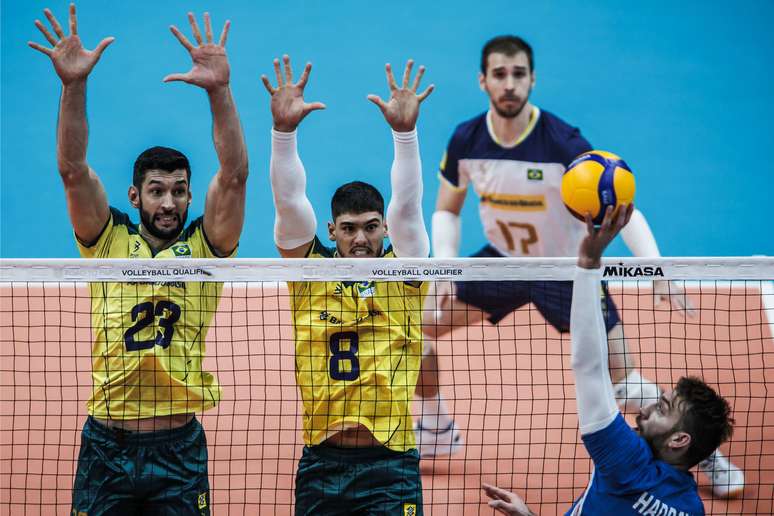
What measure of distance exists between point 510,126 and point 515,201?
0.68 meters

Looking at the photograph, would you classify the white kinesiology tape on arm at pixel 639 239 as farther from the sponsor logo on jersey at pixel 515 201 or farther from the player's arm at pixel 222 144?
the player's arm at pixel 222 144

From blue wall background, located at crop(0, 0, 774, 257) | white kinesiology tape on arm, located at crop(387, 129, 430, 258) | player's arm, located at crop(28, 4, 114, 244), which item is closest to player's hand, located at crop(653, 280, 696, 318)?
white kinesiology tape on arm, located at crop(387, 129, 430, 258)

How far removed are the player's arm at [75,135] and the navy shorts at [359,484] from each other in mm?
1649

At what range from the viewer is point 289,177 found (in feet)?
15.9

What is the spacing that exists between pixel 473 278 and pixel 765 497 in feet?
10.4

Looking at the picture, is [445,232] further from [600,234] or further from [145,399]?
[600,234]

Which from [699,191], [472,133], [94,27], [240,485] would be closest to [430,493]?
[240,485]

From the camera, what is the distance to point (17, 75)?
41.2 ft

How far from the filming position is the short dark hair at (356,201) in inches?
196

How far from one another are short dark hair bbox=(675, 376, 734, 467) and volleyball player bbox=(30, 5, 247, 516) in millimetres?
2309

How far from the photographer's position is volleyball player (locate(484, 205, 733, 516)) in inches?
133

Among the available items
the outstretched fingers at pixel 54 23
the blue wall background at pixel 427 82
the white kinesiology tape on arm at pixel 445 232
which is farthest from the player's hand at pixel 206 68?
the blue wall background at pixel 427 82

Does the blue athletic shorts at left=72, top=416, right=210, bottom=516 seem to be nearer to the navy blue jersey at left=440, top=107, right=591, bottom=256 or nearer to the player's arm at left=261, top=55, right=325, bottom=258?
the player's arm at left=261, top=55, right=325, bottom=258

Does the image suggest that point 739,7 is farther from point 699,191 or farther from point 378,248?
point 378,248
